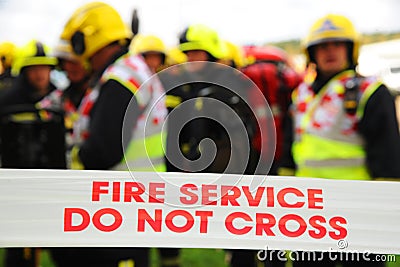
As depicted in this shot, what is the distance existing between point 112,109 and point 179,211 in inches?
15.3

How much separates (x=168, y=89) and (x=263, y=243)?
635 mm

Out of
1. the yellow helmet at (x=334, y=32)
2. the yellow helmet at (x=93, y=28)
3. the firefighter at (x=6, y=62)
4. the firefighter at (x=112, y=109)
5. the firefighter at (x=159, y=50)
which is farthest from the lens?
the firefighter at (x=159, y=50)

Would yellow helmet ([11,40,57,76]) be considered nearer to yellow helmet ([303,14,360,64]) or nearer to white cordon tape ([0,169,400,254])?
white cordon tape ([0,169,400,254])

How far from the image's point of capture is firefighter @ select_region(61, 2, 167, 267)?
2.29 meters

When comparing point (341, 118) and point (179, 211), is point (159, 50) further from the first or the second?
point (179, 211)

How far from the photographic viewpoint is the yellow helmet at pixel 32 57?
3012mm

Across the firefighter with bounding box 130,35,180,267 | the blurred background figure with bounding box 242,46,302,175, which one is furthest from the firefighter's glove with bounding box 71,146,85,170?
the blurred background figure with bounding box 242,46,302,175

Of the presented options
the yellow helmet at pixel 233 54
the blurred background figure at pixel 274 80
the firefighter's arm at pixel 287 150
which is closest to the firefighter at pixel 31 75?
the yellow helmet at pixel 233 54

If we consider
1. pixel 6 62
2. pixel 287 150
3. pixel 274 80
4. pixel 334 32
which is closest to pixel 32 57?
pixel 6 62

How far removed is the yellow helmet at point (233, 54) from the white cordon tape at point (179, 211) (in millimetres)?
818

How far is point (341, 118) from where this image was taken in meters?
2.58

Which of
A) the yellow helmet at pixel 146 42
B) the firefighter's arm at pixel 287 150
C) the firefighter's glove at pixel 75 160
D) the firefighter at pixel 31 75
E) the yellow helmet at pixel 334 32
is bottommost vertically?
the firefighter's arm at pixel 287 150

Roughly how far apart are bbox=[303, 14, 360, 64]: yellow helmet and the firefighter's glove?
974 mm

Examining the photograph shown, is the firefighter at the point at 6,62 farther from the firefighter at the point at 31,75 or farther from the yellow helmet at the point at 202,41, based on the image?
the yellow helmet at the point at 202,41
